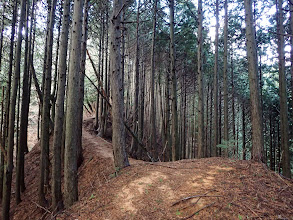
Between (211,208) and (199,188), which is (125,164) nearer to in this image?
(199,188)

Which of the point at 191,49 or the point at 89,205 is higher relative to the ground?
the point at 191,49

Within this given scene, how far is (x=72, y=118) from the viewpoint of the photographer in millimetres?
4414

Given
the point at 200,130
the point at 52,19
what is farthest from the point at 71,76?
the point at 200,130

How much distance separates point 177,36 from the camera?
45.5 feet

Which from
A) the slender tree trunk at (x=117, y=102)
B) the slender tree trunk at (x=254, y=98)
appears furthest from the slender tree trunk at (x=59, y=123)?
the slender tree trunk at (x=254, y=98)

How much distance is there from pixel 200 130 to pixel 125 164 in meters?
5.20

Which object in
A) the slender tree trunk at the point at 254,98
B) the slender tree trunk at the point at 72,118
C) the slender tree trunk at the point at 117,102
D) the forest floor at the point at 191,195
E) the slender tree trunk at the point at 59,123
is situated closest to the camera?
the forest floor at the point at 191,195

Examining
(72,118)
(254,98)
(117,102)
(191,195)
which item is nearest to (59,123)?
(72,118)

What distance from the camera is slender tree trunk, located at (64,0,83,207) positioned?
4348 millimetres

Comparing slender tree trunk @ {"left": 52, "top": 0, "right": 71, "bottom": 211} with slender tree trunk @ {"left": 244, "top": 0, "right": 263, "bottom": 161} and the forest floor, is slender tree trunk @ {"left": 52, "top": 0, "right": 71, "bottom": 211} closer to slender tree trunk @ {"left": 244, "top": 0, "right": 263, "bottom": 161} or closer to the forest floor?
the forest floor

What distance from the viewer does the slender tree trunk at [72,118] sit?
4348 mm

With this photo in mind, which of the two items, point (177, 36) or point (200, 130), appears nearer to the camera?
point (200, 130)

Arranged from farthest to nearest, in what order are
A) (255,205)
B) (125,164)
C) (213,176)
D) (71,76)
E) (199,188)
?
(125,164) → (71,76) → (213,176) → (199,188) → (255,205)

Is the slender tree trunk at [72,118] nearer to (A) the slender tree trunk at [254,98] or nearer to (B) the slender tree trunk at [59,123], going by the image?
(B) the slender tree trunk at [59,123]
